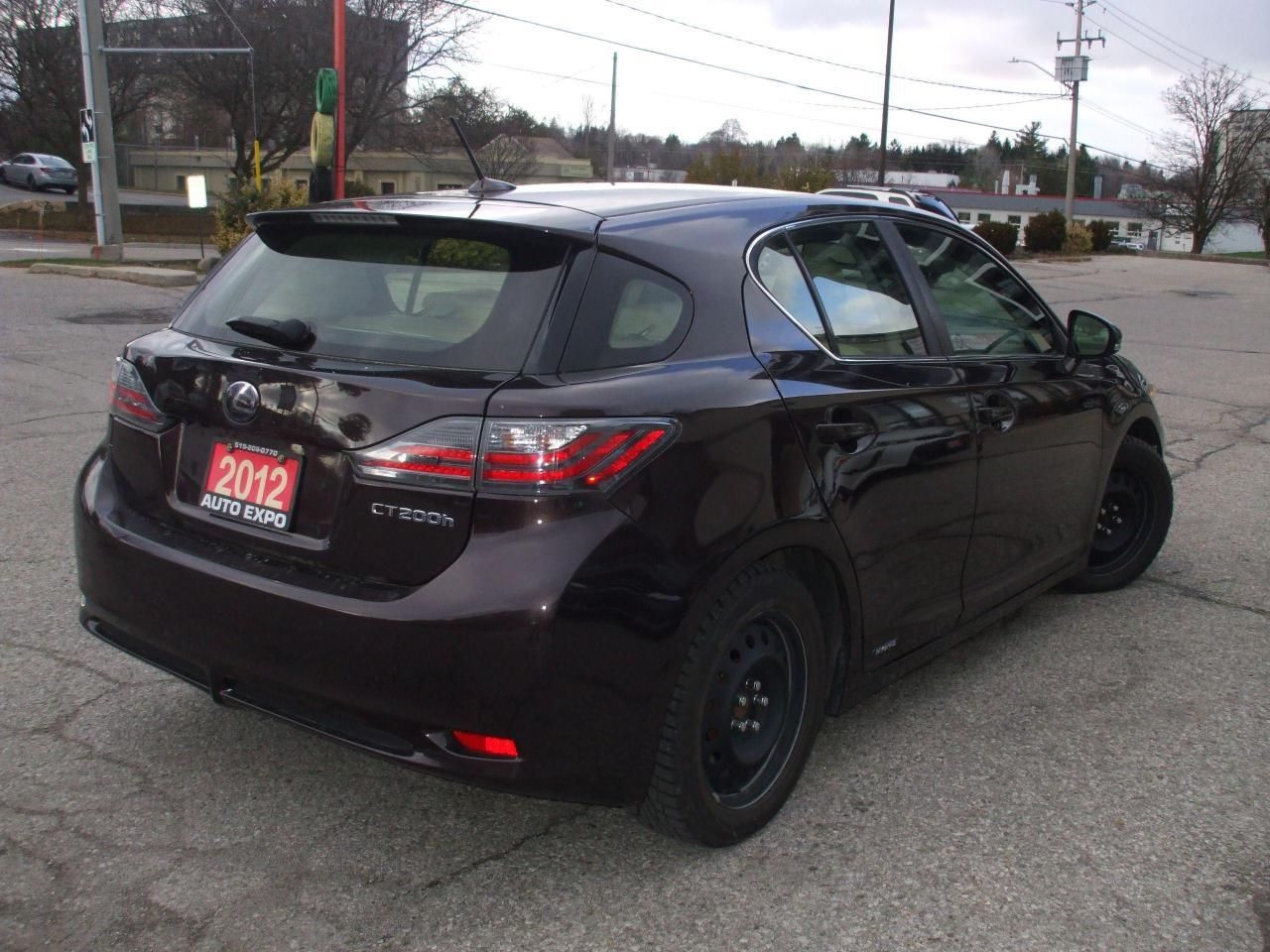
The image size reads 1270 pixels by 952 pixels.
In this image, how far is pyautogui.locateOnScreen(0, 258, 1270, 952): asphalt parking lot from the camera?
2.64 meters

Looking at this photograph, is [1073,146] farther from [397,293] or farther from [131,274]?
[397,293]

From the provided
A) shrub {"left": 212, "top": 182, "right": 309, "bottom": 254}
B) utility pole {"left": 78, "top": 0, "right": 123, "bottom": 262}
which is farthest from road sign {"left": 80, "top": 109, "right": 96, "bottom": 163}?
shrub {"left": 212, "top": 182, "right": 309, "bottom": 254}

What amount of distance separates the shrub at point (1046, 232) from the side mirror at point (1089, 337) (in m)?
35.4

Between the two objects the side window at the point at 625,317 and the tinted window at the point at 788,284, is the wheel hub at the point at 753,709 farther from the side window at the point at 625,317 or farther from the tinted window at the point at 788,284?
the tinted window at the point at 788,284

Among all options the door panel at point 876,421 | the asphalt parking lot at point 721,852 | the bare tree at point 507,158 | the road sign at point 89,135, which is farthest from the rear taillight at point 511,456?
the bare tree at point 507,158

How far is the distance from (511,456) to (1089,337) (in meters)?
2.83

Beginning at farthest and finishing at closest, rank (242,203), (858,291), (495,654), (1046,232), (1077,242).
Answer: (1077,242), (1046,232), (242,203), (858,291), (495,654)

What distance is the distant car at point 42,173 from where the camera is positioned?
159 ft

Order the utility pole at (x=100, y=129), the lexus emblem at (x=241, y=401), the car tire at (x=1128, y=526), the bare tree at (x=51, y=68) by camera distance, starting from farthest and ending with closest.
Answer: the bare tree at (x=51, y=68) → the utility pole at (x=100, y=129) → the car tire at (x=1128, y=526) → the lexus emblem at (x=241, y=401)

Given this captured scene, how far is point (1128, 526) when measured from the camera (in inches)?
203

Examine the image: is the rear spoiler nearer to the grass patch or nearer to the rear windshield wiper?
the rear windshield wiper

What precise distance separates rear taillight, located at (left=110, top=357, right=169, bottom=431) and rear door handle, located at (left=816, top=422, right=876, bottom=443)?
5.50ft

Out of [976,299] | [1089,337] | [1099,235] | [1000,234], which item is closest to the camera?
[976,299]

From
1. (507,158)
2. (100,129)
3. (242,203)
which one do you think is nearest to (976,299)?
(242,203)
